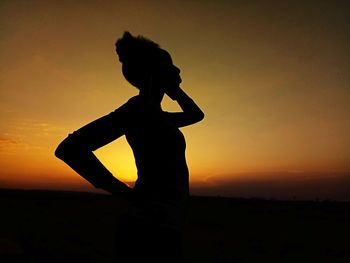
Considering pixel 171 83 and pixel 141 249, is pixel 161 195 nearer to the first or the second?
pixel 141 249

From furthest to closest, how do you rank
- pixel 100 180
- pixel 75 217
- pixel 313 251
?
1. pixel 75 217
2. pixel 313 251
3. pixel 100 180

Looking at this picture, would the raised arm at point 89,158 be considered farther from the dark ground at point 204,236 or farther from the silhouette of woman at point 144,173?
the dark ground at point 204,236

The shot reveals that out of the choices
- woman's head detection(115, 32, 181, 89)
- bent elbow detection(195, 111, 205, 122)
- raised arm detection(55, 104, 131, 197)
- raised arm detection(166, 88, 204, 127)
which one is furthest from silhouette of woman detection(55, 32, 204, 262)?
bent elbow detection(195, 111, 205, 122)

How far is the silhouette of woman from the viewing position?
179cm

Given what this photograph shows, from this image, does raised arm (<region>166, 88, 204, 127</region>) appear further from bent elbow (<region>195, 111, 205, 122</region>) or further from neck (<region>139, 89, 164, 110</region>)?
neck (<region>139, 89, 164, 110</region>)

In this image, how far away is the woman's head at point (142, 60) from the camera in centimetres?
212

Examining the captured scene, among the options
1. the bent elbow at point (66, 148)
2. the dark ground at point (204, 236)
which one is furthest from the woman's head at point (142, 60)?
the dark ground at point (204, 236)

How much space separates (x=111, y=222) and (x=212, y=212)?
21.5 feet

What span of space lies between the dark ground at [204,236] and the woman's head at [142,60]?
23.1ft

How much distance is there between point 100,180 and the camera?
69.9 inches

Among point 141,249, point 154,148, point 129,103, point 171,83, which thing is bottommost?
point 141,249

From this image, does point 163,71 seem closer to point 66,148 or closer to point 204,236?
point 66,148

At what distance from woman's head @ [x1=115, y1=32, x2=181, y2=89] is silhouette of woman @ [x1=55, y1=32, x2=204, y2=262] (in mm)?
149

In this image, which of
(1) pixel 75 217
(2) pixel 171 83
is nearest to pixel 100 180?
(2) pixel 171 83
